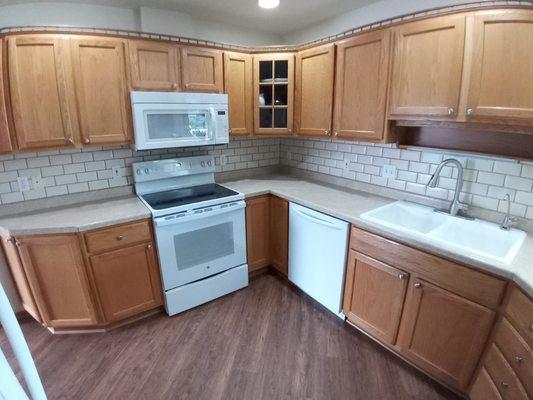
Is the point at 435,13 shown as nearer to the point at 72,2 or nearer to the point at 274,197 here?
the point at 274,197

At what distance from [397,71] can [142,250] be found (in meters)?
2.16

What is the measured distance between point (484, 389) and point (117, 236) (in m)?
2.33

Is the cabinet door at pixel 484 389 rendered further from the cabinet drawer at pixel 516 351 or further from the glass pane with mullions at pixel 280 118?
the glass pane with mullions at pixel 280 118

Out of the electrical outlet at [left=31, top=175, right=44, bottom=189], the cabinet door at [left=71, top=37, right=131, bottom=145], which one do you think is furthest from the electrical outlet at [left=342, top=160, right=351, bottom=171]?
the electrical outlet at [left=31, top=175, right=44, bottom=189]

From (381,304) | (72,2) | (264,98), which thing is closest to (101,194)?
(72,2)

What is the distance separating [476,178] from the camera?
1.89 metres

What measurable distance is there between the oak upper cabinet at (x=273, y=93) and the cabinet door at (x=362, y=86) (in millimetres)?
516

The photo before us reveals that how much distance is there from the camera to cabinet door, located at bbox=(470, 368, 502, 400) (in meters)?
1.40

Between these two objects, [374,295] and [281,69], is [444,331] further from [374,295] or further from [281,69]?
[281,69]

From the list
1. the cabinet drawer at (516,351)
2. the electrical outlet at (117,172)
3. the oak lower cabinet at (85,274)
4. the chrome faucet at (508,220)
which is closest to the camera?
the cabinet drawer at (516,351)

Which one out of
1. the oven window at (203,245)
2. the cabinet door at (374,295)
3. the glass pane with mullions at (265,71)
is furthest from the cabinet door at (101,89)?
the cabinet door at (374,295)

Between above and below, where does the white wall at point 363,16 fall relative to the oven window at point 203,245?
above

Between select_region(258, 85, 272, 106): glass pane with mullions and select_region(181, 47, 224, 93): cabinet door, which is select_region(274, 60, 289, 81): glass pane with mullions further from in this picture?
select_region(181, 47, 224, 93): cabinet door

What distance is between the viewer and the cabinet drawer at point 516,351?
1.22m
